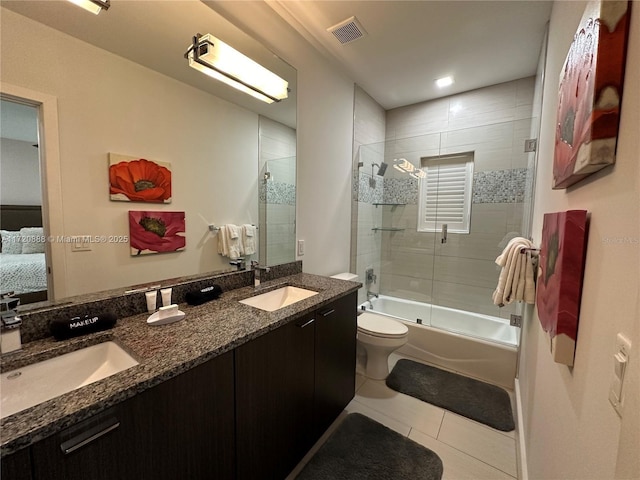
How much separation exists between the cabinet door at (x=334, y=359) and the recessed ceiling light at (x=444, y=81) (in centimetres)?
239

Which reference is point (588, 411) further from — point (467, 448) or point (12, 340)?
point (12, 340)

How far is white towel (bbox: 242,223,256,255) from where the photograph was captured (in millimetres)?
1759

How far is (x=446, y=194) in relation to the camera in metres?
3.01

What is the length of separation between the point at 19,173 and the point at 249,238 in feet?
3.50

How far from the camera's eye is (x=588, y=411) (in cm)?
58

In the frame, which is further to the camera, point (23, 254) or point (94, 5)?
point (94, 5)

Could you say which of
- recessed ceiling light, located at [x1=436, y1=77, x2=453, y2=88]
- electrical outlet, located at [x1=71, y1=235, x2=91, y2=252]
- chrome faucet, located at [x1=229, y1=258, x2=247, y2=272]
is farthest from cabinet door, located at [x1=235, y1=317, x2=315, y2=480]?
recessed ceiling light, located at [x1=436, y1=77, x2=453, y2=88]

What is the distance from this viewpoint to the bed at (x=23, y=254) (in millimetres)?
900

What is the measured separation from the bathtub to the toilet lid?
43 centimetres

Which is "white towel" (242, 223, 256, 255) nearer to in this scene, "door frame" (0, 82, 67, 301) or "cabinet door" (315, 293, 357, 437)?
"cabinet door" (315, 293, 357, 437)

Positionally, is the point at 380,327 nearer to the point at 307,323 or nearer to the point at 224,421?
the point at 307,323

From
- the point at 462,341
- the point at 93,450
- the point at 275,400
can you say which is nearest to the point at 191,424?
the point at 93,450

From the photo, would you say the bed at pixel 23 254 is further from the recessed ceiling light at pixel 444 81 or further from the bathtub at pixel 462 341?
the recessed ceiling light at pixel 444 81

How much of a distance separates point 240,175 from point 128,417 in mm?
1306
